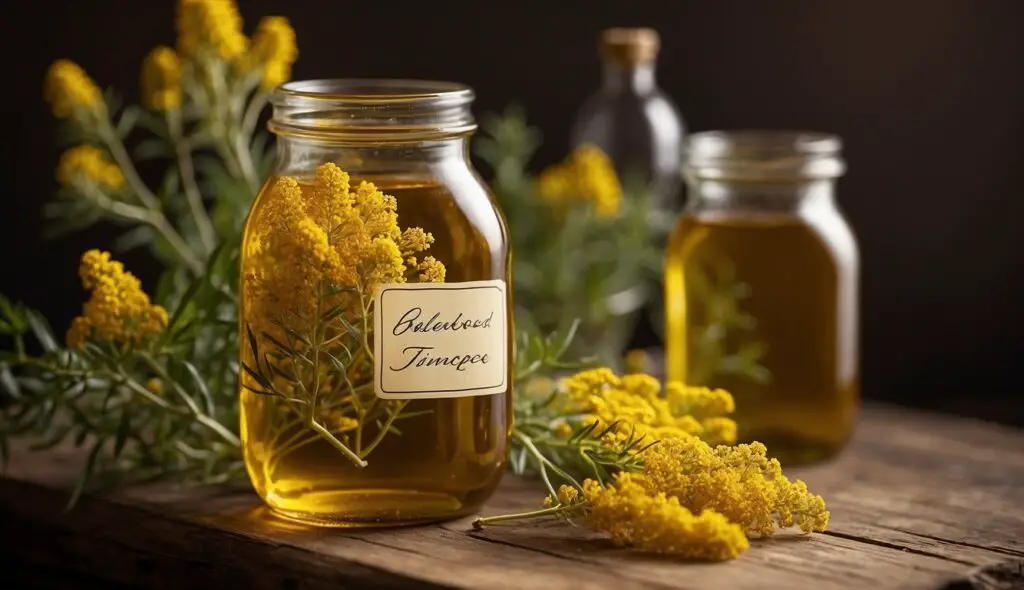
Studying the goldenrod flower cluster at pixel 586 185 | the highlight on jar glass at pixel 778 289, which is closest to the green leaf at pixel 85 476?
the highlight on jar glass at pixel 778 289

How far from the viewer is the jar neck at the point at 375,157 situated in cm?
107

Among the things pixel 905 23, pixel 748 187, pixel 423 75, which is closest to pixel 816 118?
pixel 905 23

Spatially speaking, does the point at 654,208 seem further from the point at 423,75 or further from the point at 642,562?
the point at 642,562

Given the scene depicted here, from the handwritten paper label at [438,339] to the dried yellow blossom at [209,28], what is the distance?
43cm

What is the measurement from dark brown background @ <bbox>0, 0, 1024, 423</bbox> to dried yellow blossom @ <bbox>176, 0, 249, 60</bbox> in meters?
0.56

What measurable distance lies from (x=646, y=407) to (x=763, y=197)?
341 millimetres

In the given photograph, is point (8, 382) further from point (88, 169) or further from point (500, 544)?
point (500, 544)

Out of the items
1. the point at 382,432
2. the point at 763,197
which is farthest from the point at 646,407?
the point at 763,197

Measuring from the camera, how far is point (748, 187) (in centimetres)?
137

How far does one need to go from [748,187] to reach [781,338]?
0.15 meters

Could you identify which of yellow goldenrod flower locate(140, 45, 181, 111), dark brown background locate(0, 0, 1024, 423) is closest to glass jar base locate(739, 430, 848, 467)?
yellow goldenrod flower locate(140, 45, 181, 111)

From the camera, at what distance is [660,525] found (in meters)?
0.98

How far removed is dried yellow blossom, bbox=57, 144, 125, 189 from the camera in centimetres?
140

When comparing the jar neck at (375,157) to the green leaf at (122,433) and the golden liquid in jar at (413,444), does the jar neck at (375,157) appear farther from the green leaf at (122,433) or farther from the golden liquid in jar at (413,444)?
the green leaf at (122,433)
